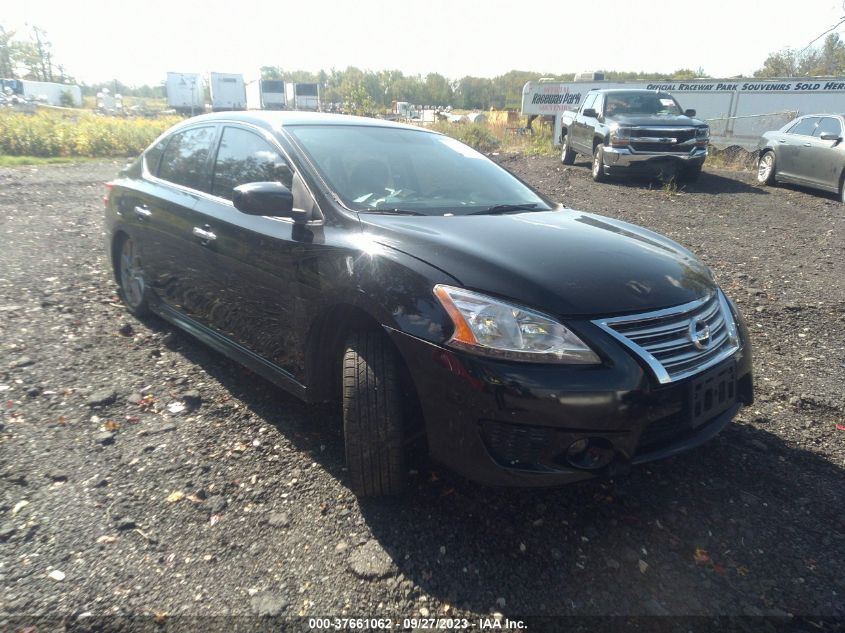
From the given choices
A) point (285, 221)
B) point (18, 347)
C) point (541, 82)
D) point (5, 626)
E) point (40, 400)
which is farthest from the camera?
point (541, 82)

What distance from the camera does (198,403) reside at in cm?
344

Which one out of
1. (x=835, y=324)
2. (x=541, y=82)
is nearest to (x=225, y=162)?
(x=835, y=324)

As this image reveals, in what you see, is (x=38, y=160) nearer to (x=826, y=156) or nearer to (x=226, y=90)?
(x=826, y=156)

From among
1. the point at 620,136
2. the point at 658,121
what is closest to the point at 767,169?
the point at 658,121

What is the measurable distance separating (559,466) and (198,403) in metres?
2.26

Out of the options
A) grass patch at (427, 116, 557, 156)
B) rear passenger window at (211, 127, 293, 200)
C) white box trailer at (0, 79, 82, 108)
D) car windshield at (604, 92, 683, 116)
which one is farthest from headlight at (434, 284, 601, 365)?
white box trailer at (0, 79, 82, 108)

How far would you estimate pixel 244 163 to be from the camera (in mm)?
3361

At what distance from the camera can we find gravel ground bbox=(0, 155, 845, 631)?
6.73ft

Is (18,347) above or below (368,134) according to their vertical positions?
below

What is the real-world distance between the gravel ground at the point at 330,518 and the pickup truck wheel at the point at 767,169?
910 cm

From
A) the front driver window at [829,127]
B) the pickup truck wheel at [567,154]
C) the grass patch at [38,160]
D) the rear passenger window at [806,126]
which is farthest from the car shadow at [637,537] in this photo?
the grass patch at [38,160]

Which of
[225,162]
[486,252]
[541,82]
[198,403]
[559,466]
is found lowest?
[198,403]

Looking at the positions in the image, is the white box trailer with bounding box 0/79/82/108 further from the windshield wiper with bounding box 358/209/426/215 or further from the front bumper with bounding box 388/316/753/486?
the front bumper with bounding box 388/316/753/486

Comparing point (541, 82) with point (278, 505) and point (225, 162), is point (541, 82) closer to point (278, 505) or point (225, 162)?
point (225, 162)
